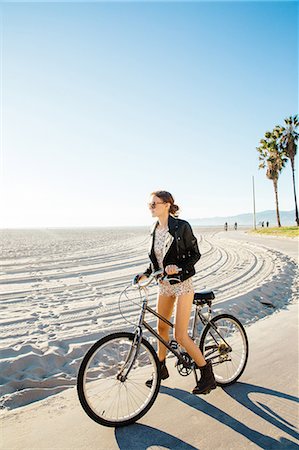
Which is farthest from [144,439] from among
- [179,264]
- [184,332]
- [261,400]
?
[179,264]

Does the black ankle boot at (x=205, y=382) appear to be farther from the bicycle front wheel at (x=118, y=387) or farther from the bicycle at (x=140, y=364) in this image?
the bicycle front wheel at (x=118, y=387)

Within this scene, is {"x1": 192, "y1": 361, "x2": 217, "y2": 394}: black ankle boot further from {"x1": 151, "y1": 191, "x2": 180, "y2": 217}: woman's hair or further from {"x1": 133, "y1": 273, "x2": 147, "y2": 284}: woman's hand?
{"x1": 151, "y1": 191, "x2": 180, "y2": 217}: woman's hair

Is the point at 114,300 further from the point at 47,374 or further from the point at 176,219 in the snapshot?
the point at 176,219

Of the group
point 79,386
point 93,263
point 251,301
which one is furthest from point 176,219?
point 93,263

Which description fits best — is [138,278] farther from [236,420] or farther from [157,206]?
[236,420]

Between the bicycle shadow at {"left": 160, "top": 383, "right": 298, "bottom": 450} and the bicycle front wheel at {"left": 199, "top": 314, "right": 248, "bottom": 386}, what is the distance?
202 millimetres

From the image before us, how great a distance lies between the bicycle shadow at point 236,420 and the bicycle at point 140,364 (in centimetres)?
23

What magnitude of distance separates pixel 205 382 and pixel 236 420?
423 millimetres

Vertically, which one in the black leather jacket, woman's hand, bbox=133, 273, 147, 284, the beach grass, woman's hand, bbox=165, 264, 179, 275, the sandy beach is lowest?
the sandy beach

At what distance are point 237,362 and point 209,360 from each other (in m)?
0.69

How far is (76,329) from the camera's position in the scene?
18.4 feet

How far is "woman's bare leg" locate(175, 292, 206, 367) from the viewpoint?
3.25 metres

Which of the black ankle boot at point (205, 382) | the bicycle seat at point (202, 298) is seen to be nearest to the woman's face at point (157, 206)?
the bicycle seat at point (202, 298)

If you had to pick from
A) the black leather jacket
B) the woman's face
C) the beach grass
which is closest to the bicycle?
the black leather jacket
